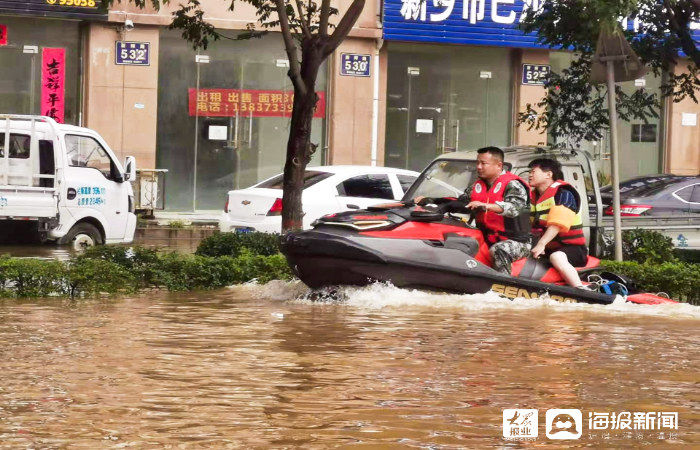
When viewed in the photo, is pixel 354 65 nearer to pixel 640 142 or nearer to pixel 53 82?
pixel 53 82

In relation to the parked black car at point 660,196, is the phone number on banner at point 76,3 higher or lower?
higher

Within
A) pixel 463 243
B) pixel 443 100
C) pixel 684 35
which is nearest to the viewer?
pixel 463 243

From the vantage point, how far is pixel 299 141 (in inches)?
663

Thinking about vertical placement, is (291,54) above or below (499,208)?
above

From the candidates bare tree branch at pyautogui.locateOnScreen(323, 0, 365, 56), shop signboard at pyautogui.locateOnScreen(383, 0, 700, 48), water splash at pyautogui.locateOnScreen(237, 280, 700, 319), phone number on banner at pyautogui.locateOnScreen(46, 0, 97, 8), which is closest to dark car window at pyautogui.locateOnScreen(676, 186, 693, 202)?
bare tree branch at pyautogui.locateOnScreen(323, 0, 365, 56)

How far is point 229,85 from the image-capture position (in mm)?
28281

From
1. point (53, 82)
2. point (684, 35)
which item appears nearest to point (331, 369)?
point (684, 35)

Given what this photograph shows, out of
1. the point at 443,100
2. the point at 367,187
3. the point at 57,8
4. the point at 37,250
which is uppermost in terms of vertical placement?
the point at 57,8

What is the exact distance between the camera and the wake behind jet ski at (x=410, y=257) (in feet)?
41.3

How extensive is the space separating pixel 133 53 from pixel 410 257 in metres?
15.6

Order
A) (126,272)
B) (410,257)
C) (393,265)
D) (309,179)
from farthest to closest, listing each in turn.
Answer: (309,179)
(126,272)
(410,257)
(393,265)

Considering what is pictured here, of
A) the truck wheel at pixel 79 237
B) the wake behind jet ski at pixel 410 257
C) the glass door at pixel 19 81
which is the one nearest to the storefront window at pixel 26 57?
the glass door at pixel 19 81

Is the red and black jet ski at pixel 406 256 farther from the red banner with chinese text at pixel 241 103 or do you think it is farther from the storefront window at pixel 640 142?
the storefront window at pixel 640 142

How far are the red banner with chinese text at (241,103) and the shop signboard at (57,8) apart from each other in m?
2.60
